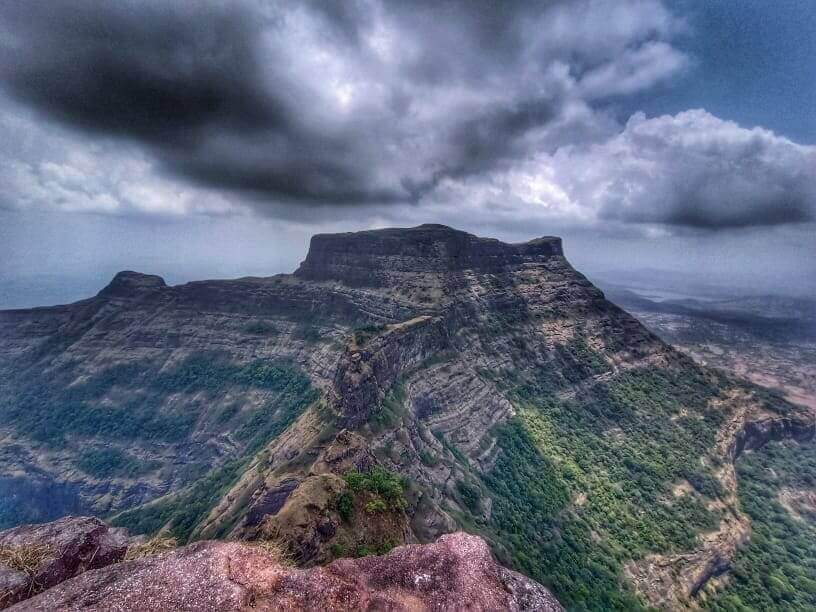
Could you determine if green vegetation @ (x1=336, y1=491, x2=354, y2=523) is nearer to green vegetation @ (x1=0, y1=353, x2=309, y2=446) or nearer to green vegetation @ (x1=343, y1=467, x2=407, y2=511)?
green vegetation @ (x1=343, y1=467, x2=407, y2=511)

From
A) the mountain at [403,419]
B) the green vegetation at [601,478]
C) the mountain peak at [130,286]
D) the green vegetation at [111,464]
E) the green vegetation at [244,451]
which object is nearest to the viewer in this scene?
the mountain at [403,419]

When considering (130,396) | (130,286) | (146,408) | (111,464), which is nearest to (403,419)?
(111,464)

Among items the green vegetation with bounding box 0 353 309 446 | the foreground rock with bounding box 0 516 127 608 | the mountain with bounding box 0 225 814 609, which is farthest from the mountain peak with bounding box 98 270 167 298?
the foreground rock with bounding box 0 516 127 608

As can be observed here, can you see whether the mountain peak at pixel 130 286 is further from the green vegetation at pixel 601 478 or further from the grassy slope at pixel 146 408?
the green vegetation at pixel 601 478

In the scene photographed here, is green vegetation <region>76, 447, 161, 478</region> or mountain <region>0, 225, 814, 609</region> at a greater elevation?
mountain <region>0, 225, 814, 609</region>

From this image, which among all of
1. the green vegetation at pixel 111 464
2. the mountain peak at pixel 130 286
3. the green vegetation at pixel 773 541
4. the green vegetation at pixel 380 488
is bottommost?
the green vegetation at pixel 111 464

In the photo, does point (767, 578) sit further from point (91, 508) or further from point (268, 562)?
point (91, 508)

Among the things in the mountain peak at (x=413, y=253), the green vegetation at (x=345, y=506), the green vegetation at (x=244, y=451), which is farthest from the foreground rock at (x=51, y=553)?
the mountain peak at (x=413, y=253)
